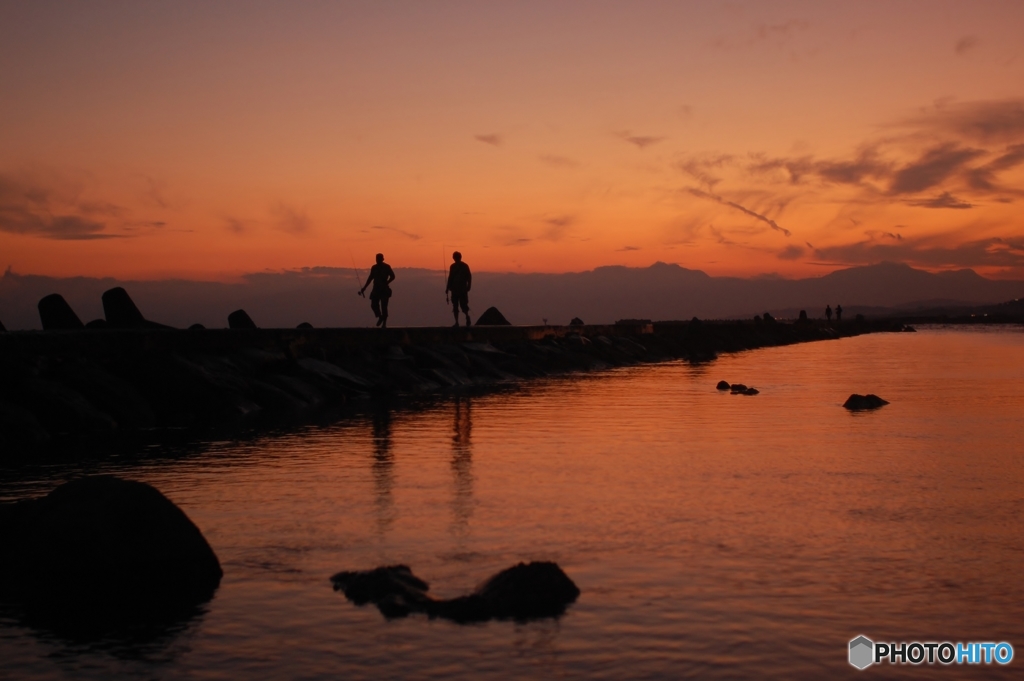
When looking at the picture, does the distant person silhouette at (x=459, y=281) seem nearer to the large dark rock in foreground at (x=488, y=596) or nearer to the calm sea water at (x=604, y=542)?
the calm sea water at (x=604, y=542)

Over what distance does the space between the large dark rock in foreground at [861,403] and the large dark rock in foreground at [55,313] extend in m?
15.7

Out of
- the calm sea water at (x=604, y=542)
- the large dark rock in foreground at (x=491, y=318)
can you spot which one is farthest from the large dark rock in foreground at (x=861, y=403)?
the large dark rock in foreground at (x=491, y=318)

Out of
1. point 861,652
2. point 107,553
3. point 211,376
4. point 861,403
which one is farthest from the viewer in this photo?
point 861,403

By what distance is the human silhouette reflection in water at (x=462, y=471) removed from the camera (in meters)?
8.27

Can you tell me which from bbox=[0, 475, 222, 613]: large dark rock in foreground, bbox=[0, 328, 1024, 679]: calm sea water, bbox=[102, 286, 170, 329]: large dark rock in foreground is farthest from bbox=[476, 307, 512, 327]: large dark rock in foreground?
bbox=[0, 475, 222, 613]: large dark rock in foreground

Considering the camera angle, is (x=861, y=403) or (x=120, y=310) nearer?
(x=861, y=403)

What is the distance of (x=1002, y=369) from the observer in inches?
1298

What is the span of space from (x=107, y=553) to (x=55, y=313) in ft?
57.1

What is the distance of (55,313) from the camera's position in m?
21.9

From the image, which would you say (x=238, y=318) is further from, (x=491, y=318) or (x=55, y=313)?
(x=491, y=318)

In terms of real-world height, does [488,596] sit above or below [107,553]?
below

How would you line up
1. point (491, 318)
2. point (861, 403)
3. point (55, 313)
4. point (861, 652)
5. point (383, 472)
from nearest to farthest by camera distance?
point (861, 652), point (383, 472), point (861, 403), point (55, 313), point (491, 318)

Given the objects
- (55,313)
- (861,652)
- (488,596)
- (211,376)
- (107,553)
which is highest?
(55,313)

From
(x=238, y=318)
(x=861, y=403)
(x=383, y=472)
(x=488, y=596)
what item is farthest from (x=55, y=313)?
(x=488, y=596)
